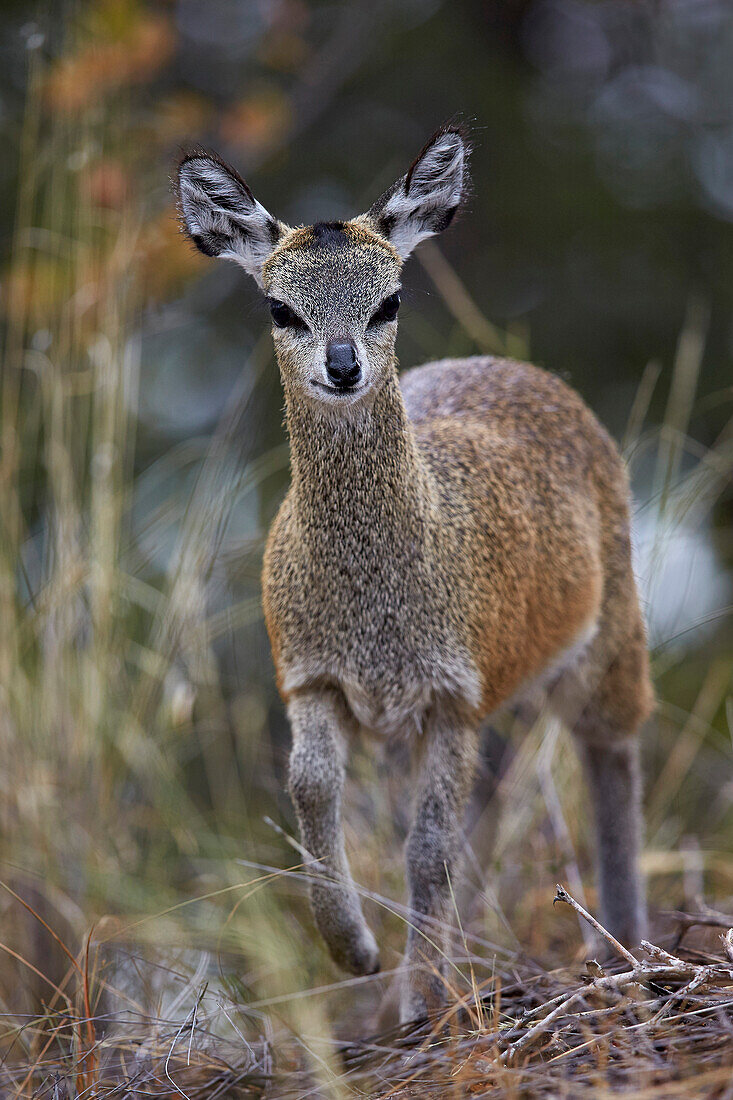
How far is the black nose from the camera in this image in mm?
3848

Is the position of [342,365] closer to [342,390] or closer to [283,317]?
[342,390]

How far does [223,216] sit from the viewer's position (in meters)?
4.36

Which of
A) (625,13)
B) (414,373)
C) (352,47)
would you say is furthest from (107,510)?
(625,13)

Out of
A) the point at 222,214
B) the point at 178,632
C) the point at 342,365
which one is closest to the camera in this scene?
the point at 342,365

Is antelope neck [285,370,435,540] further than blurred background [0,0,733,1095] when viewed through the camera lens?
No

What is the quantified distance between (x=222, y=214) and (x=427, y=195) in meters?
0.75

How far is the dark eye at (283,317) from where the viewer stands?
4.15 m

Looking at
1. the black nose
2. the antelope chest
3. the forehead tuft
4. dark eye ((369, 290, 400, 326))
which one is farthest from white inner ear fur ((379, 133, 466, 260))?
the antelope chest

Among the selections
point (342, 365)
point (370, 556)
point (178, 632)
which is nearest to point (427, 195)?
point (342, 365)

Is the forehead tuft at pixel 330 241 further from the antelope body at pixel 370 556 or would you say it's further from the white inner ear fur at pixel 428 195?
the white inner ear fur at pixel 428 195

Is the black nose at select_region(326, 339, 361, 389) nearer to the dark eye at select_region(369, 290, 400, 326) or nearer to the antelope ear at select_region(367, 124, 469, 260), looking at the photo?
the dark eye at select_region(369, 290, 400, 326)

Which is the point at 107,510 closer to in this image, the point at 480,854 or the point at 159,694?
the point at 159,694

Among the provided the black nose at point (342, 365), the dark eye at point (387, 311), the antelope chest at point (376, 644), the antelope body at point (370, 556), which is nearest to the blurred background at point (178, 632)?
the antelope body at point (370, 556)

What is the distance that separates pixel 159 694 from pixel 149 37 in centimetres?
453
